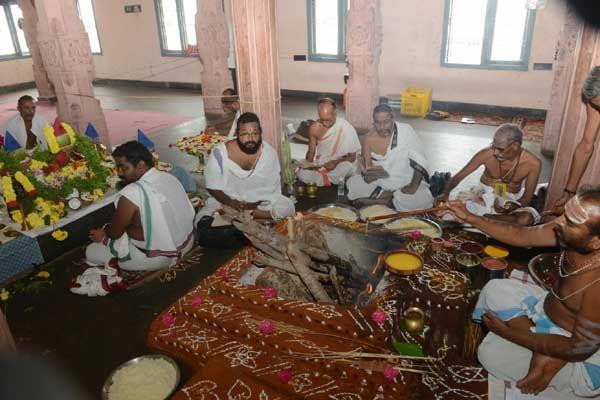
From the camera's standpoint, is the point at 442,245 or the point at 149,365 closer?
the point at 149,365

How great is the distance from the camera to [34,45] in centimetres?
1251

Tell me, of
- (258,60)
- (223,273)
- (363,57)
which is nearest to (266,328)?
(223,273)

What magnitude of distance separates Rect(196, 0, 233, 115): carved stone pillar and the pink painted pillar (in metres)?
3.12

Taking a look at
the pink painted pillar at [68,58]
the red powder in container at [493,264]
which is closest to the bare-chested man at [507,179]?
the red powder in container at [493,264]

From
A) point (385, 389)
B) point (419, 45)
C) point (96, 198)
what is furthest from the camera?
point (419, 45)

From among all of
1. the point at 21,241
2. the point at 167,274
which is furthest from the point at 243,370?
the point at 21,241

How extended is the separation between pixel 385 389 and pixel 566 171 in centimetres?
293

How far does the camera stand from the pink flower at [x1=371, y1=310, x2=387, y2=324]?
293cm

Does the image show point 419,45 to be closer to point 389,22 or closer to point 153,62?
point 389,22

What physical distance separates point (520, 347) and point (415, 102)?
821 centimetres

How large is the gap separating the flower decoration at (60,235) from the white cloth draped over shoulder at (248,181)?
1340 mm

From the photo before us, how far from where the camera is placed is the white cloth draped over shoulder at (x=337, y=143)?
625cm

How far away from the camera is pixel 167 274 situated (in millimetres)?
4258

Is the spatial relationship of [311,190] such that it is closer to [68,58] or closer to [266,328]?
[266,328]
